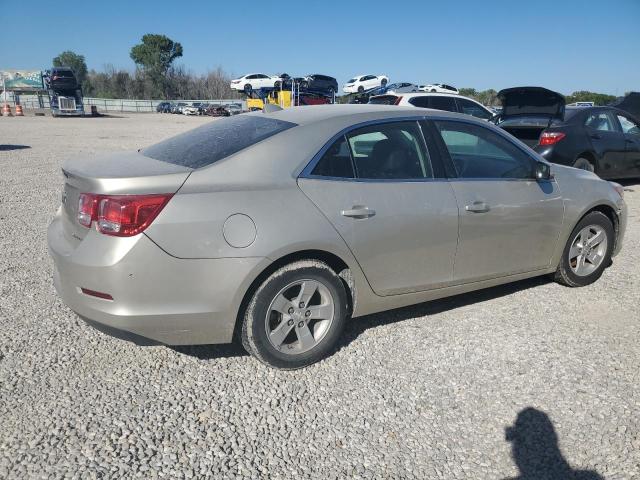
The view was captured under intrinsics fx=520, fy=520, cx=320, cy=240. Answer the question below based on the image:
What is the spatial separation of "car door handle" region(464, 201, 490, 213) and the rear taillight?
80.6 inches

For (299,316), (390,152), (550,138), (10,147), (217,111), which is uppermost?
(390,152)

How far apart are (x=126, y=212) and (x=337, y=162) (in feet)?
4.30

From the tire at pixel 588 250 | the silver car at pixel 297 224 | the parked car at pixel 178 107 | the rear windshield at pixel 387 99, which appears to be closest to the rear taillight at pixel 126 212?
the silver car at pixel 297 224

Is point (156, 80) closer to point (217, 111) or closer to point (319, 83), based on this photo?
point (217, 111)

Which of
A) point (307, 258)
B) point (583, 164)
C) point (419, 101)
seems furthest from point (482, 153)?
point (419, 101)

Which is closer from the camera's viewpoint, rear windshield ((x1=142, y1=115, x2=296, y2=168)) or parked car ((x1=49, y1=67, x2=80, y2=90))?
rear windshield ((x1=142, y1=115, x2=296, y2=168))

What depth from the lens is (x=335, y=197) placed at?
125 inches

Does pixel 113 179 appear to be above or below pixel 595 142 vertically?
above

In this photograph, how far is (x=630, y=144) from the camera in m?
9.59

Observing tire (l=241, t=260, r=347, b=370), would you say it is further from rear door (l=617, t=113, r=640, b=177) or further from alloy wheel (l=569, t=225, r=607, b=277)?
rear door (l=617, t=113, r=640, b=177)

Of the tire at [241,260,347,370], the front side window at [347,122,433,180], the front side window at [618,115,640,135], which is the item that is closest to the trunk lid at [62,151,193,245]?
the tire at [241,260,347,370]

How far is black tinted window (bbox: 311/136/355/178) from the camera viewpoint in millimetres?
3219

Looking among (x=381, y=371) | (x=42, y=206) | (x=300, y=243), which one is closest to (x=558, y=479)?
(x=381, y=371)

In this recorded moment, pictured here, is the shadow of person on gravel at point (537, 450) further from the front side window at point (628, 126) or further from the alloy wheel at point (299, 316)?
the front side window at point (628, 126)
